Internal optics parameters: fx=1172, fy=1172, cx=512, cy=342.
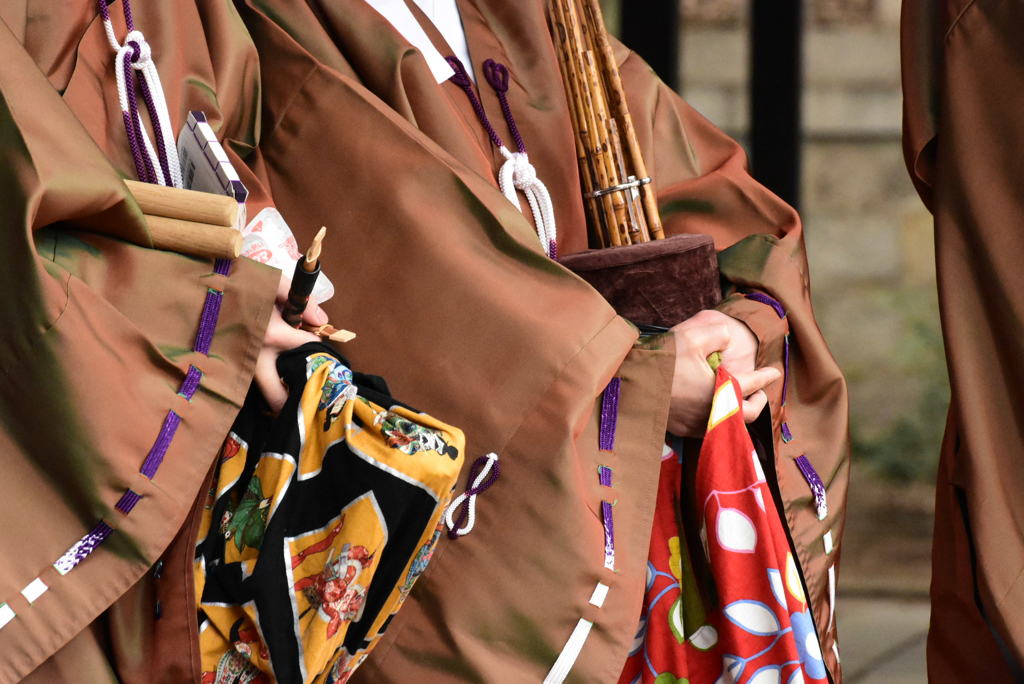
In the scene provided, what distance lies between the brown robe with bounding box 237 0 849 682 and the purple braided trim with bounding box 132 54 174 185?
0.54 ft

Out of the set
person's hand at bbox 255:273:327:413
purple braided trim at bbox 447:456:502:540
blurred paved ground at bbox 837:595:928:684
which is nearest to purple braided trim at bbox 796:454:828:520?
purple braided trim at bbox 447:456:502:540

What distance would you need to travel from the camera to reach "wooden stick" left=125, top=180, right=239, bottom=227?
1.11 meters

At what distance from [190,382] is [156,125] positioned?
296 millimetres

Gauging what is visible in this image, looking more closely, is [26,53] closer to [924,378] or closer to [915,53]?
[915,53]

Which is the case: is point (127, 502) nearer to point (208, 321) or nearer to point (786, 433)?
point (208, 321)

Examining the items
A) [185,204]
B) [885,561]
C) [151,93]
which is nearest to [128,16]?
[151,93]

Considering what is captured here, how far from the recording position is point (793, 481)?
1522mm

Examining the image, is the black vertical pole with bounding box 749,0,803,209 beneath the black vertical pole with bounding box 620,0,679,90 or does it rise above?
beneath

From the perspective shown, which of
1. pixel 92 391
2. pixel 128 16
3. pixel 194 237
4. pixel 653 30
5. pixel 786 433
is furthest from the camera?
pixel 653 30

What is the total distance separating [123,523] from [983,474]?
996 mm

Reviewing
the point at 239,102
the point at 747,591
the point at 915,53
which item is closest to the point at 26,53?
the point at 239,102

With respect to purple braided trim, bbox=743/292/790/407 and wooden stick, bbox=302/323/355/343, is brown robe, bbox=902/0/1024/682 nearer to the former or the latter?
purple braided trim, bbox=743/292/790/407

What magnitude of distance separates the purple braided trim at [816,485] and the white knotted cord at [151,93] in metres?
0.87

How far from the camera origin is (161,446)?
3.39ft
